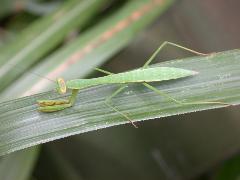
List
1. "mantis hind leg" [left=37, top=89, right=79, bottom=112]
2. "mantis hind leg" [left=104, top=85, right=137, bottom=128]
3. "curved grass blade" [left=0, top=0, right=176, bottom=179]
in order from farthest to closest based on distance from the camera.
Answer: "curved grass blade" [left=0, top=0, right=176, bottom=179] → "mantis hind leg" [left=37, top=89, right=79, bottom=112] → "mantis hind leg" [left=104, top=85, right=137, bottom=128]

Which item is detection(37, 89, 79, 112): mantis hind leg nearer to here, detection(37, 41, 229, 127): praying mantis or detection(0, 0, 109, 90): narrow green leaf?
detection(37, 41, 229, 127): praying mantis

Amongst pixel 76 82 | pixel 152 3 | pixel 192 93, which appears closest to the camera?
pixel 192 93

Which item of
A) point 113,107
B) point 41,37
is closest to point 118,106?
point 113,107

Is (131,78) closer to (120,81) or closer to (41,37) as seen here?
(120,81)

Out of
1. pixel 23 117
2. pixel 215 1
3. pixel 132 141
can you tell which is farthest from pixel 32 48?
pixel 215 1

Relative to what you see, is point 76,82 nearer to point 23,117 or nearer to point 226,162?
point 23,117

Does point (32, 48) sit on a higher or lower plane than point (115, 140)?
higher

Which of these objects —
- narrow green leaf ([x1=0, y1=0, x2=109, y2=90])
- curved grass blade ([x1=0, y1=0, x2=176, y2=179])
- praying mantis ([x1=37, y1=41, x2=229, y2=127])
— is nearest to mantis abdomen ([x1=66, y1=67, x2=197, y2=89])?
praying mantis ([x1=37, y1=41, x2=229, y2=127])
